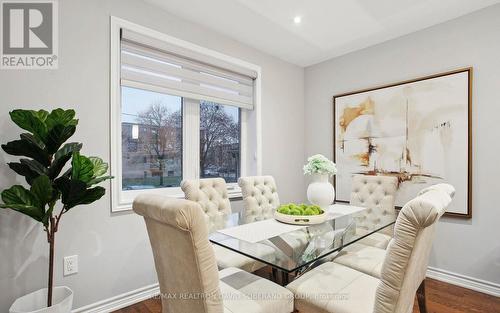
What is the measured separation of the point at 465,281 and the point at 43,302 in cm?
342

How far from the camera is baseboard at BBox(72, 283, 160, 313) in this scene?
6.29ft

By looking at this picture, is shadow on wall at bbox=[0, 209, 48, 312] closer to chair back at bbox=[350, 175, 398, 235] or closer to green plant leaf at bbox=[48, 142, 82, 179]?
green plant leaf at bbox=[48, 142, 82, 179]

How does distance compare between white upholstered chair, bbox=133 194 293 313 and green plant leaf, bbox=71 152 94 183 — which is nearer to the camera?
white upholstered chair, bbox=133 194 293 313

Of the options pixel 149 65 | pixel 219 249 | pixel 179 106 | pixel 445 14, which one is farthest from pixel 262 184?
pixel 445 14

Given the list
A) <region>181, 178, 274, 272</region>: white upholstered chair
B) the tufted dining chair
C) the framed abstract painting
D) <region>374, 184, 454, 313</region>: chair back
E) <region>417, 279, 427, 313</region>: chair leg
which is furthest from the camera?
the framed abstract painting

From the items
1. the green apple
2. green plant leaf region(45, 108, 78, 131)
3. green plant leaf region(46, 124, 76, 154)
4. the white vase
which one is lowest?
the green apple

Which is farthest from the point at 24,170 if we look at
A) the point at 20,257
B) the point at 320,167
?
the point at 320,167

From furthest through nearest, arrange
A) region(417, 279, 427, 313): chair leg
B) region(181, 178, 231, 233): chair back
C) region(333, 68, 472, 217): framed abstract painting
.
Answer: region(333, 68, 472, 217): framed abstract painting
region(181, 178, 231, 233): chair back
region(417, 279, 427, 313): chair leg

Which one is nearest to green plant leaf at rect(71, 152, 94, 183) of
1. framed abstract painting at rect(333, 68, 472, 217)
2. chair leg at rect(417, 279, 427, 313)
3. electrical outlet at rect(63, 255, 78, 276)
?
electrical outlet at rect(63, 255, 78, 276)

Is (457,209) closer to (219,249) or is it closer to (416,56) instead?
(416,56)

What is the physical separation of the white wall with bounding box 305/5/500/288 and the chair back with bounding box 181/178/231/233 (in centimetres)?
220

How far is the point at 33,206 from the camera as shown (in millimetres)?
1421

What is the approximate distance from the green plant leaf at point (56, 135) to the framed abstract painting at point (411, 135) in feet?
9.44

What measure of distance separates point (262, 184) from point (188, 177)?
0.80m
